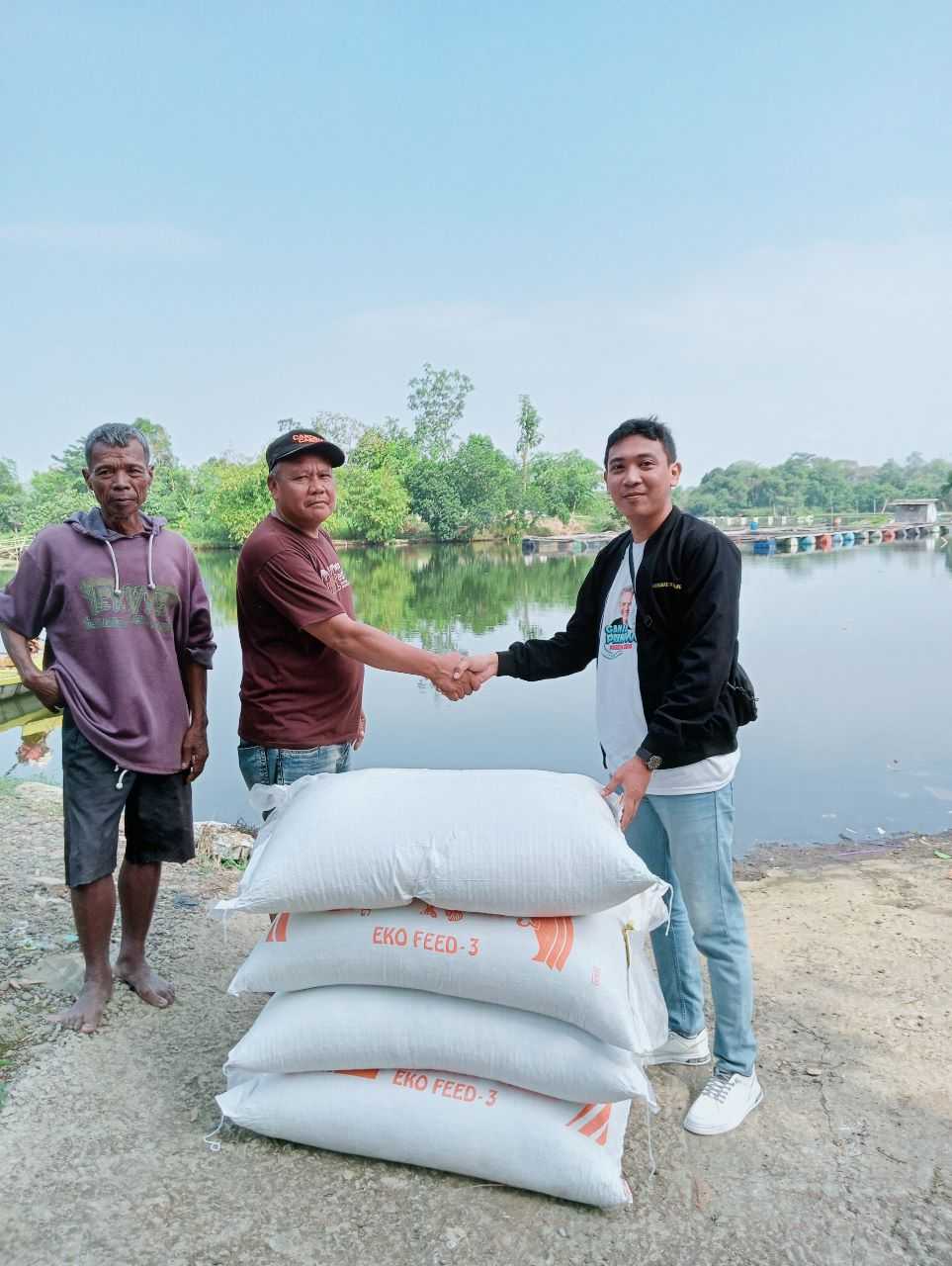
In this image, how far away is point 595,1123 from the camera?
2.01 metres

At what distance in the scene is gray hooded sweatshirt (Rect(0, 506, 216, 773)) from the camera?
102 inches

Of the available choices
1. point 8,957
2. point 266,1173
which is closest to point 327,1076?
point 266,1173

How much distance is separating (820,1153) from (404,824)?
1247 millimetres

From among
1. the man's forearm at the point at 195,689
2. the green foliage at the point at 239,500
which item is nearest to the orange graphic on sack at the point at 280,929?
the man's forearm at the point at 195,689

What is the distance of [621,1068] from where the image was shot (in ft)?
6.32

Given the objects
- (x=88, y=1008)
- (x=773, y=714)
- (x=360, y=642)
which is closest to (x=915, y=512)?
(x=773, y=714)

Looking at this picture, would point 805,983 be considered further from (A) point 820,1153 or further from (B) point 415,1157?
(B) point 415,1157

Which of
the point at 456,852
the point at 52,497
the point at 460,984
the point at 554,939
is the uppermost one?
the point at 52,497

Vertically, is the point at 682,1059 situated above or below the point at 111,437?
below

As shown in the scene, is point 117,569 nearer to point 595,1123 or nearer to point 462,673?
point 462,673

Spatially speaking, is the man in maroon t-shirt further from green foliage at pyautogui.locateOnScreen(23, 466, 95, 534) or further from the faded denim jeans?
green foliage at pyautogui.locateOnScreen(23, 466, 95, 534)

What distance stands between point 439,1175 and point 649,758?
106cm

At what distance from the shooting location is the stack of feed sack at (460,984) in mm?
1967

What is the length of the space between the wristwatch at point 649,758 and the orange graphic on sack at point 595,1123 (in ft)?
2.48
